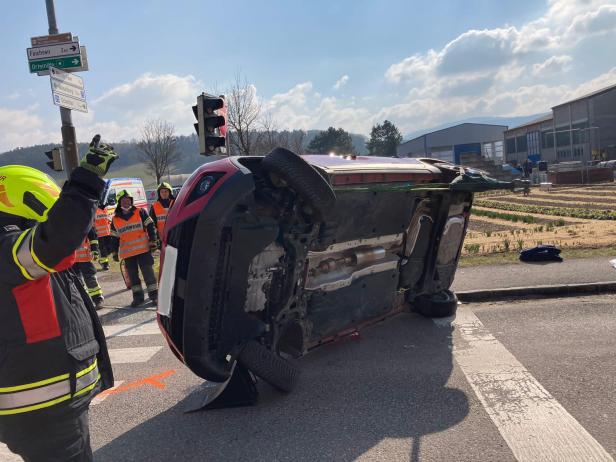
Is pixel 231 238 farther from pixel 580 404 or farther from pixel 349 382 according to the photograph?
pixel 580 404

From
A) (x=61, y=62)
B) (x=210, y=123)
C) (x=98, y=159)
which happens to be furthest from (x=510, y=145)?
(x=98, y=159)

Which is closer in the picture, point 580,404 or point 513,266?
point 580,404

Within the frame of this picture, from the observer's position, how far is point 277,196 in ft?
10.7

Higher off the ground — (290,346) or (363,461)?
(290,346)

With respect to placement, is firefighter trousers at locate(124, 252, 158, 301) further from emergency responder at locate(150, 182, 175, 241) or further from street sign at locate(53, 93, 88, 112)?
street sign at locate(53, 93, 88, 112)

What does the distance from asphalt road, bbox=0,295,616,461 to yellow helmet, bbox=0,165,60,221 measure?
1.78 m

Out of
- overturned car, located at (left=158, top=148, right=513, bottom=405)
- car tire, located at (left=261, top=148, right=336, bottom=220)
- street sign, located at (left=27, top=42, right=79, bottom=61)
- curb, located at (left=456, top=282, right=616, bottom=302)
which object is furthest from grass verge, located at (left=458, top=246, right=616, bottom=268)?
street sign, located at (left=27, top=42, right=79, bottom=61)

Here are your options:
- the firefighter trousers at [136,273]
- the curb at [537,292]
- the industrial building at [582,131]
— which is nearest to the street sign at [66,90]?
the firefighter trousers at [136,273]

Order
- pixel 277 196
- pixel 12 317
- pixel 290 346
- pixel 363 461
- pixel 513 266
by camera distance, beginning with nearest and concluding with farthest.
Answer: pixel 12 317, pixel 363 461, pixel 277 196, pixel 290 346, pixel 513 266

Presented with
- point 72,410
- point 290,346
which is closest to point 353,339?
point 290,346

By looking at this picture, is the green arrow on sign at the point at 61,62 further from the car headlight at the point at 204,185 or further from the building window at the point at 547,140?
the building window at the point at 547,140

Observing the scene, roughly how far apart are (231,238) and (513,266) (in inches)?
228

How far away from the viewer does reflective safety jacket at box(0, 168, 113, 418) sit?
6.03 feet

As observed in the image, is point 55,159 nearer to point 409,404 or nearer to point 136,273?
point 136,273
